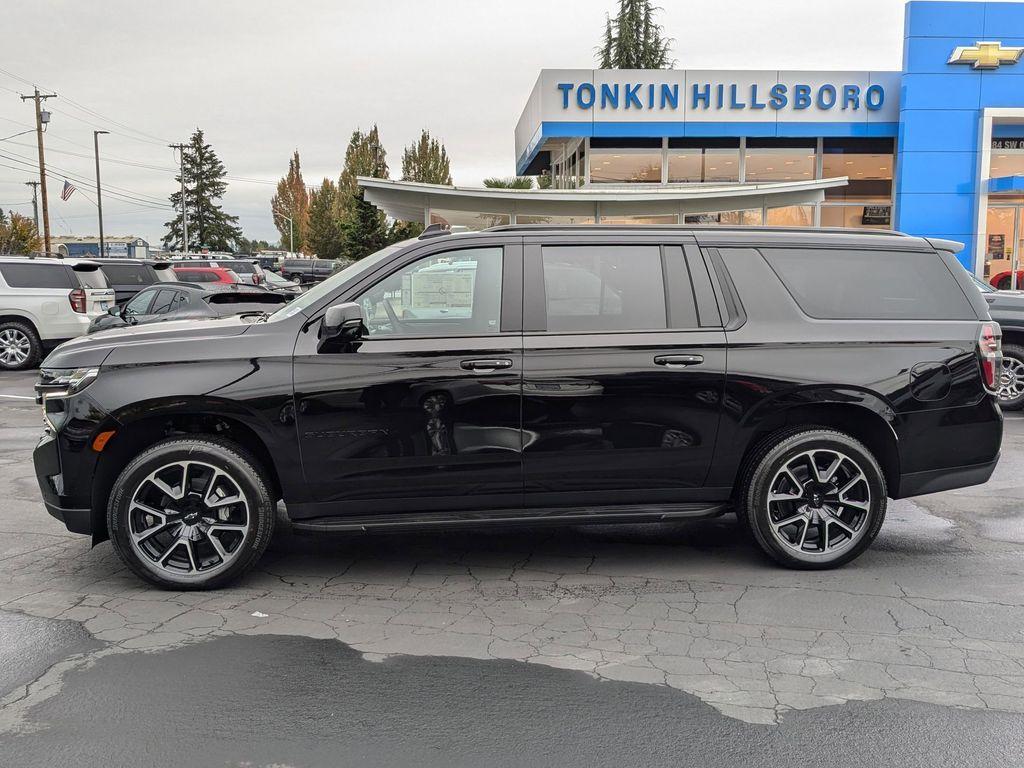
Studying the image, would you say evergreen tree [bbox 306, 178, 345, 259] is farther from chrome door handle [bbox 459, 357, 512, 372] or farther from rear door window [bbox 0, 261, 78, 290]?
chrome door handle [bbox 459, 357, 512, 372]

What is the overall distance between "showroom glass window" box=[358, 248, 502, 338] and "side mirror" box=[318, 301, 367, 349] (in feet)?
0.37

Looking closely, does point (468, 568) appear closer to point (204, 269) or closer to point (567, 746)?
point (567, 746)

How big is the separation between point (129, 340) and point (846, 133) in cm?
2711

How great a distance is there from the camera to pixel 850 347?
522cm

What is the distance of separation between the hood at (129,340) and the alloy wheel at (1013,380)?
30.9 ft

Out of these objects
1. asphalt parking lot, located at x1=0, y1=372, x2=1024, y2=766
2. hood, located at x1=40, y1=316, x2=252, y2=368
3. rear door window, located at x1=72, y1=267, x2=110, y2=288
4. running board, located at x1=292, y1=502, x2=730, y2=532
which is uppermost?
rear door window, located at x1=72, y1=267, x2=110, y2=288

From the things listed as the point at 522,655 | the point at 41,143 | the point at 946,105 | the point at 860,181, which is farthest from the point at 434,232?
the point at 41,143

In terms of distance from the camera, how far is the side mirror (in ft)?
15.5

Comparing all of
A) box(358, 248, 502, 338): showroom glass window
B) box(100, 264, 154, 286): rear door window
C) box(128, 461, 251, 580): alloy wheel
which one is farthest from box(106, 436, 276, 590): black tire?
box(100, 264, 154, 286): rear door window

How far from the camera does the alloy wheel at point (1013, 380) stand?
1102cm

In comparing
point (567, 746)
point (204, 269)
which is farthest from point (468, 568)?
point (204, 269)

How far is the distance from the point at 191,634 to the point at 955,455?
14.1 feet

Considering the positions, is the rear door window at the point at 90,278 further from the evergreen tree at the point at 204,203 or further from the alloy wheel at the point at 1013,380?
the evergreen tree at the point at 204,203

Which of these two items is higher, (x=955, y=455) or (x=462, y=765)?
(x=955, y=455)
